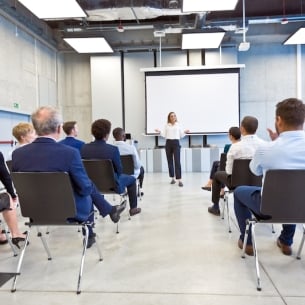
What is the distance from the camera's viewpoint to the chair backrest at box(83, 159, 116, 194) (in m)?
3.29

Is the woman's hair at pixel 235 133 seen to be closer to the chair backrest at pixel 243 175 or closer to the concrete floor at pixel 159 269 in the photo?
the chair backrest at pixel 243 175

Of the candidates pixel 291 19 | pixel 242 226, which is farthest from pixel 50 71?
pixel 242 226

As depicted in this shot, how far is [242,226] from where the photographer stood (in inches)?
111

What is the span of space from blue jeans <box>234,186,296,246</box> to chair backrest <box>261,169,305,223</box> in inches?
5.4

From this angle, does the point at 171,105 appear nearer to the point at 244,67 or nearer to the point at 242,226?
the point at 244,67

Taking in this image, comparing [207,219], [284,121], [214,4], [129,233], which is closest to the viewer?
[284,121]

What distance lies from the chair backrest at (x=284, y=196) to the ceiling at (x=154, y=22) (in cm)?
559

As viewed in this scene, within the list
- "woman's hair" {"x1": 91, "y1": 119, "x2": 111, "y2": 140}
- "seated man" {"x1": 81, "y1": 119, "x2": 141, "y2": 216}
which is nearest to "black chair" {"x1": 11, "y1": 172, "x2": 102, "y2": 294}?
"seated man" {"x1": 81, "y1": 119, "x2": 141, "y2": 216}

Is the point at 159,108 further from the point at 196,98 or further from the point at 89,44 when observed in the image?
the point at 89,44

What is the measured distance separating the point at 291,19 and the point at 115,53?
458cm

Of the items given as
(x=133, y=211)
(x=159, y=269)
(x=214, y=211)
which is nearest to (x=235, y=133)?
(x=214, y=211)

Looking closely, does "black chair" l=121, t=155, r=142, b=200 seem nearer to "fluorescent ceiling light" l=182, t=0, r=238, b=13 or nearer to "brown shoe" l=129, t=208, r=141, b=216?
"brown shoe" l=129, t=208, r=141, b=216

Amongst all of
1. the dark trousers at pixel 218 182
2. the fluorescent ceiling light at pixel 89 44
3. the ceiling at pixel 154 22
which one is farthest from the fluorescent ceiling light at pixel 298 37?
the dark trousers at pixel 218 182

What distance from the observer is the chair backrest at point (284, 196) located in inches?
82.8
